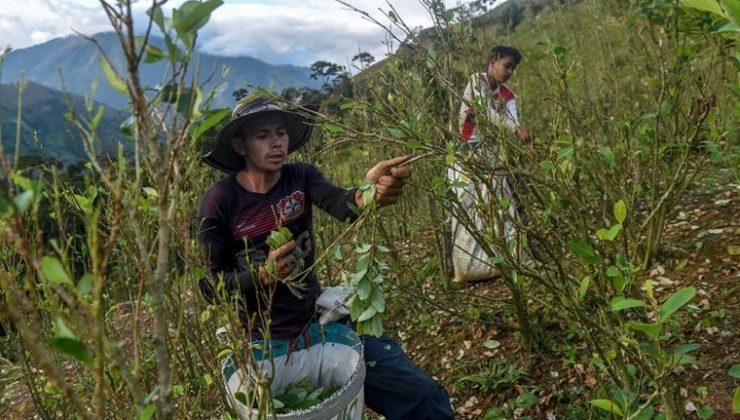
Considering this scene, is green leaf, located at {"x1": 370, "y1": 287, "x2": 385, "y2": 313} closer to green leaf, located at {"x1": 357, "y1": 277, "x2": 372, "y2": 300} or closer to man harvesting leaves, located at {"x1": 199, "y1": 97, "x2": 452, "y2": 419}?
green leaf, located at {"x1": 357, "y1": 277, "x2": 372, "y2": 300}

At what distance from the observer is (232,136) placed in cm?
238

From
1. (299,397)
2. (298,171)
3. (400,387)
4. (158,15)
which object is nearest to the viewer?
(158,15)

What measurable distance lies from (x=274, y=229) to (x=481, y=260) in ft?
2.84

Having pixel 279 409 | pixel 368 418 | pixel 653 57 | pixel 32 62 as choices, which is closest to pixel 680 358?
pixel 279 409

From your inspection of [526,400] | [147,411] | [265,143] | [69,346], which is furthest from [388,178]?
[526,400]

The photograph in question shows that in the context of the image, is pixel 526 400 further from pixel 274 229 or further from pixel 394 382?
pixel 274 229

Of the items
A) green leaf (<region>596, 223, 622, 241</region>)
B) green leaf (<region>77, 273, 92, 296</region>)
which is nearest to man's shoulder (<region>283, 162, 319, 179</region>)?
green leaf (<region>596, 223, 622, 241</region>)

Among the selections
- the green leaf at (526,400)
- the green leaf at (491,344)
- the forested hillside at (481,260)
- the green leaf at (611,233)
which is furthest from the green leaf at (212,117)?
the green leaf at (491,344)

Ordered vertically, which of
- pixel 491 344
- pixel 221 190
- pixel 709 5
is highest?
pixel 709 5

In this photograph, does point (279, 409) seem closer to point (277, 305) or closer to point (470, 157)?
point (277, 305)

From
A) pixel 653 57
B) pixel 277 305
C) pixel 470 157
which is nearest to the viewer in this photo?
pixel 470 157

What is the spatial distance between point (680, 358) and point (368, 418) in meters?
2.08

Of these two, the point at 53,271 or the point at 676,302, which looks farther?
the point at 676,302

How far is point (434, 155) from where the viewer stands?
1730 millimetres
